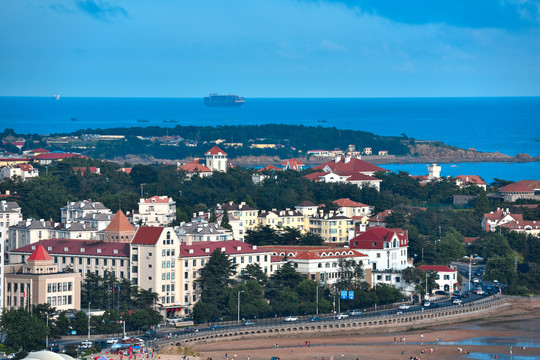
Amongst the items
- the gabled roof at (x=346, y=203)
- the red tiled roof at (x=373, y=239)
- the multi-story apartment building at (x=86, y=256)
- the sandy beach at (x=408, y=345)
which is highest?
the gabled roof at (x=346, y=203)

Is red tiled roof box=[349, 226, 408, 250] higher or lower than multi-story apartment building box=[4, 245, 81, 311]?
higher

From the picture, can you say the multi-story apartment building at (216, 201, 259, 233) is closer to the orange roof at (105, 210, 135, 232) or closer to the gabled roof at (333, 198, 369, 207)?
the gabled roof at (333, 198, 369, 207)

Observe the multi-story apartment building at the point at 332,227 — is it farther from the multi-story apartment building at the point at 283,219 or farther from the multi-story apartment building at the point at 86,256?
the multi-story apartment building at the point at 86,256

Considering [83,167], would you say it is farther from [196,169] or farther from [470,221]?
[470,221]

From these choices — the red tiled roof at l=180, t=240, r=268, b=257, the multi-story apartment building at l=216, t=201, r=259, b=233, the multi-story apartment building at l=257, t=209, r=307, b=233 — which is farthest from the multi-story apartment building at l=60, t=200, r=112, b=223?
the red tiled roof at l=180, t=240, r=268, b=257

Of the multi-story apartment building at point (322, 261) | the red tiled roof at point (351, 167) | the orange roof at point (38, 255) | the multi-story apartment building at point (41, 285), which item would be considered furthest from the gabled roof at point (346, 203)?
the orange roof at point (38, 255)

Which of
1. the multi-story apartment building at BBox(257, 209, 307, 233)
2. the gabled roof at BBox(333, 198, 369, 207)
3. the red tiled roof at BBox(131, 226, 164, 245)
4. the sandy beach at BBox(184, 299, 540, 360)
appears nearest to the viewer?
the sandy beach at BBox(184, 299, 540, 360)

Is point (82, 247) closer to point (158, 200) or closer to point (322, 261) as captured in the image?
point (322, 261)
